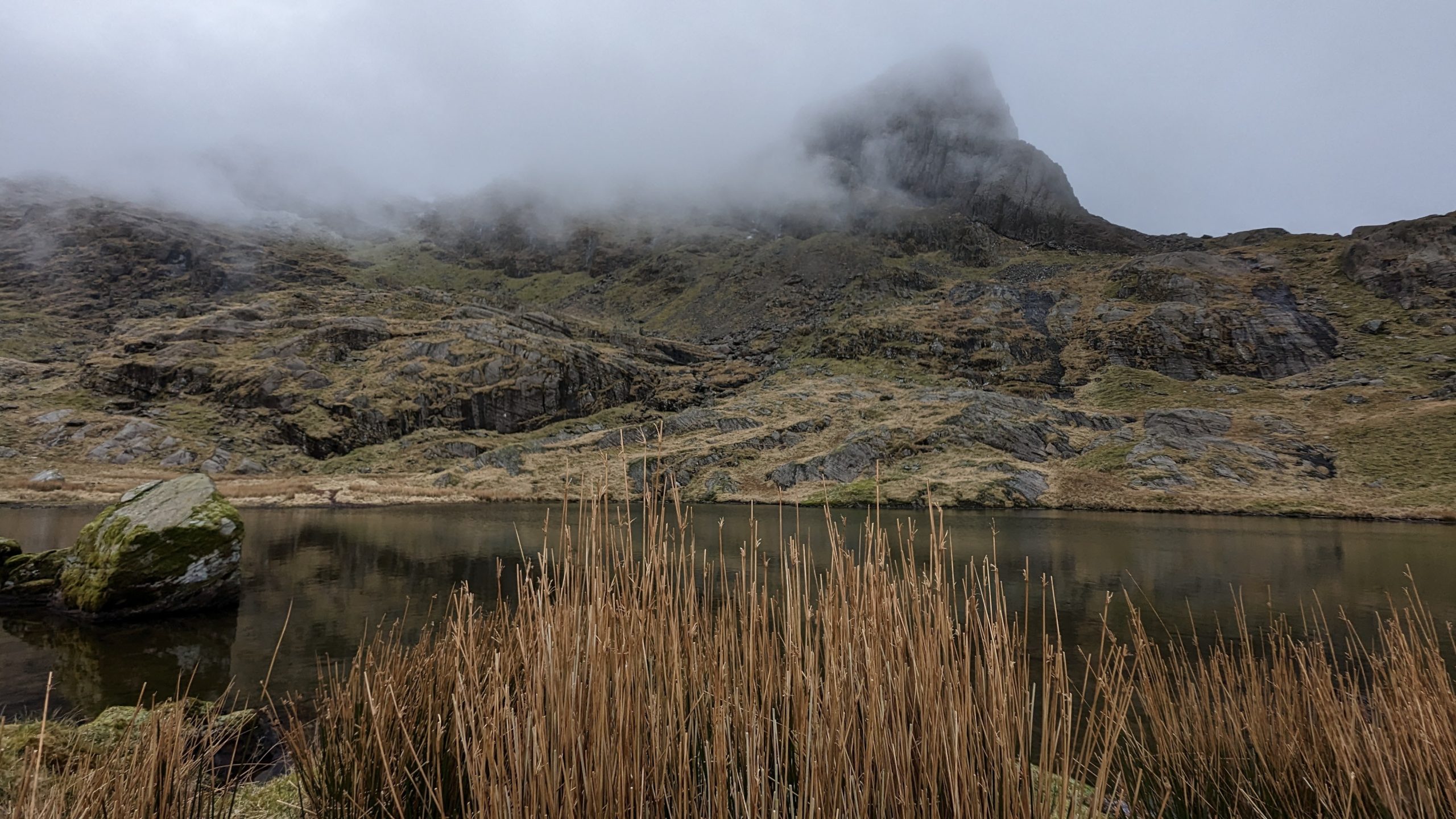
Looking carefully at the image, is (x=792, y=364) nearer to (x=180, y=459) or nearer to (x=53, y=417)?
(x=180, y=459)

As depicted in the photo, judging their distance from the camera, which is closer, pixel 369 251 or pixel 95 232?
pixel 95 232

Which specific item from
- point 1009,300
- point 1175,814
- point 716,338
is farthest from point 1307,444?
point 716,338

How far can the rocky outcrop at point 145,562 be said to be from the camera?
9.24 meters

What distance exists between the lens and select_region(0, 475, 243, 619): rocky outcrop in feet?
30.3

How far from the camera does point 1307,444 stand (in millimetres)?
36375

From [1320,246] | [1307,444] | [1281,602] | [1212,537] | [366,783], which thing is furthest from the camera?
[1320,246]

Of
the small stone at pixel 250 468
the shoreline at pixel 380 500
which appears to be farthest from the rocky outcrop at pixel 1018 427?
the small stone at pixel 250 468

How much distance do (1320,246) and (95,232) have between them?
182 m

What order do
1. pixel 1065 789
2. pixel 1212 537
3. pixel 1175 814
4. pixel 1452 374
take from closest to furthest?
pixel 1065 789 < pixel 1175 814 < pixel 1212 537 < pixel 1452 374

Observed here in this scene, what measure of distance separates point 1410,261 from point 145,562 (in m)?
93.6

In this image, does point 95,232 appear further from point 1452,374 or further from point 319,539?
point 1452,374

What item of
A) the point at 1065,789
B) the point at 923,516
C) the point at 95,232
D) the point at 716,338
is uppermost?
the point at 95,232

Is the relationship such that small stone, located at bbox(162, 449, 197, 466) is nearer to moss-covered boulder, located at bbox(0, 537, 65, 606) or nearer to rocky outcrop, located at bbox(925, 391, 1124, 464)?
moss-covered boulder, located at bbox(0, 537, 65, 606)

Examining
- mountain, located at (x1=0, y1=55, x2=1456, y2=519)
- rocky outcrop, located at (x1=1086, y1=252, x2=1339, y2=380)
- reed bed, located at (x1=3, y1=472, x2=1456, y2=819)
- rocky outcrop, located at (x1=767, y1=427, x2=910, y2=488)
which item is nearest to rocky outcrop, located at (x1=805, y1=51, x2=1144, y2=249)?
mountain, located at (x1=0, y1=55, x2=1456, y2=519)
